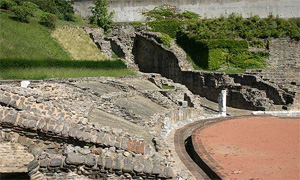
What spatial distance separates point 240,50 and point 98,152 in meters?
23.6

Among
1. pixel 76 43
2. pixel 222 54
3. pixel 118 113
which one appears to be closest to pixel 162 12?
pixel 222 54

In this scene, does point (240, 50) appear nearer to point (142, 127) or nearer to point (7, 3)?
point (142, 127)

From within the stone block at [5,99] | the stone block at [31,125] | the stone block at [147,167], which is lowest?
the stone block at [147,167]

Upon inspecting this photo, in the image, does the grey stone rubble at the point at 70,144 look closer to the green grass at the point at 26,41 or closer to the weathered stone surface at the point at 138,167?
the weathered stone surface at the point at 138,167

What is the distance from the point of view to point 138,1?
119ft

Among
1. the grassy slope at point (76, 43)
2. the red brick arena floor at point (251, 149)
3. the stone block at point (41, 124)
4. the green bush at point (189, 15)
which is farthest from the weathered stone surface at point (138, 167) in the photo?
the green bush at point (189, 15)

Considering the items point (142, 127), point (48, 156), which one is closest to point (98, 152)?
point (48, 156)

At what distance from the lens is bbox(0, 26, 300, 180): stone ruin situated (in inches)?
264

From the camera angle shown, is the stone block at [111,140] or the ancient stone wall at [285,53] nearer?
the stone block at [111,140]

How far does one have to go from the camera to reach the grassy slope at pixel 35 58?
65.8 ft

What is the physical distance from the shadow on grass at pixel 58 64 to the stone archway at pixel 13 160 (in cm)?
1360

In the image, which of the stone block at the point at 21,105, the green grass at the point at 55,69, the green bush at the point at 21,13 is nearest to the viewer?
the stone block at the point at 21,105

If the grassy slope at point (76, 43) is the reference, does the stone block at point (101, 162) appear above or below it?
below

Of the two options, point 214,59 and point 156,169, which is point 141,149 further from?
point 214,59
